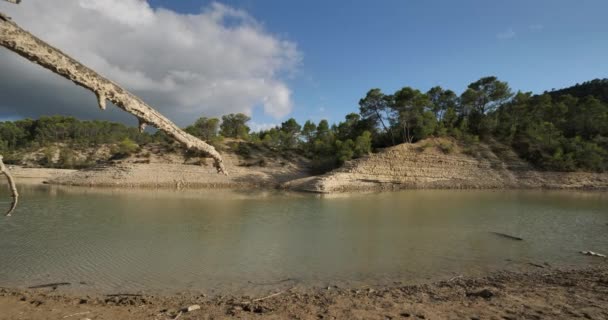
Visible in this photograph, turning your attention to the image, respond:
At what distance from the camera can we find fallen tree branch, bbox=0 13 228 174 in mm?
2031

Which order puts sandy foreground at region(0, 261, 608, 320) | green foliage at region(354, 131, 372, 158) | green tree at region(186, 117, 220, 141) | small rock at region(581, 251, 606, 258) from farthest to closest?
green tree at region(186, 117, 220, 141) → green foliage at region(354, 131, 372, 158) → small rock at region(581, 251, 606, 258) → sandy foreground at region(0, 261, 608, 320)

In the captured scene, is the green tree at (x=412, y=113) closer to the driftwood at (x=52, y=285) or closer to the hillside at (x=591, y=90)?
the driftwood at (x=52, y=285)

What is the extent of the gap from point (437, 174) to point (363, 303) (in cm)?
3386

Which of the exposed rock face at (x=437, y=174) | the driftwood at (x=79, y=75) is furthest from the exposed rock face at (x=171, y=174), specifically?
the driftwood at (x=79, y=75)

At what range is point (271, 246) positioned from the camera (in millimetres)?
10406

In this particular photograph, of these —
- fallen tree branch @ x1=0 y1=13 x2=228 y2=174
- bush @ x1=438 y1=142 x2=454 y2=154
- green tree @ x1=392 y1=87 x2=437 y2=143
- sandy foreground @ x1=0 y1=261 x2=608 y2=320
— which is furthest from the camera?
green tree @ x1=392 y1=87 x2=437 y2=143

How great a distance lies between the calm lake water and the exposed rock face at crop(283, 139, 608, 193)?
668 inches

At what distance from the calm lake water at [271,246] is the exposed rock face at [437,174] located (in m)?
17.0

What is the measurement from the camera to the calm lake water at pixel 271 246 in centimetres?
748

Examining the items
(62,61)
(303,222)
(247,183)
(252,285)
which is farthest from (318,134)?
(62,61)

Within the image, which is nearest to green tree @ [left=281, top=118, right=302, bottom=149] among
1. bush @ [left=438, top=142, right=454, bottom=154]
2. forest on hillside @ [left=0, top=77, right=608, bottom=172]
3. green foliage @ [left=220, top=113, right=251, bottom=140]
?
forest on hillside @ [left=0, top=77, right=608, bottom=172]

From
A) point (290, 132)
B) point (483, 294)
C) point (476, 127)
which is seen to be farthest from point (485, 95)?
point (483, 294)

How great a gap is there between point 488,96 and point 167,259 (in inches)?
1989

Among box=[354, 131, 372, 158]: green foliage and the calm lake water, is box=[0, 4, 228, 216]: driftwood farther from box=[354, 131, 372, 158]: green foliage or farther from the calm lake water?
box=[354, 131, 372, 158]: green foliage
